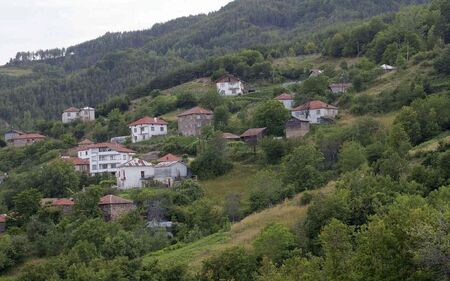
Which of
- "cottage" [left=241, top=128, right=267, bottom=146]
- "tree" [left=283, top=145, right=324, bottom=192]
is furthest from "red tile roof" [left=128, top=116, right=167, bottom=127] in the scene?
"tree" [left=283, top=145, right=324, bottom=192]

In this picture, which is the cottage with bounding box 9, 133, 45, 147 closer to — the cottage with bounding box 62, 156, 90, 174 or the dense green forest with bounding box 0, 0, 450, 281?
the dense green forest with bounding box 0, 0, 450, 281

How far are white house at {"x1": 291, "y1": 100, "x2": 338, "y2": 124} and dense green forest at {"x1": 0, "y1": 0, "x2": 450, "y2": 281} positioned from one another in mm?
1131

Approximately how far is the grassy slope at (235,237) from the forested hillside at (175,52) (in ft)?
200

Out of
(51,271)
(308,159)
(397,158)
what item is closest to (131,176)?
(308,159)

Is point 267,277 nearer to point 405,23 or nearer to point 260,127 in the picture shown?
point 260,127

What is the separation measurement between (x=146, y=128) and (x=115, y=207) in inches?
910

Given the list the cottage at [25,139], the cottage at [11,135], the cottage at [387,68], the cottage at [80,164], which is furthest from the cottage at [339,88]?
the cottage at [11,135]

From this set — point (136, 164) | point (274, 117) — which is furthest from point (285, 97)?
point (136, 164)

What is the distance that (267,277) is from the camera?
96.7 feet

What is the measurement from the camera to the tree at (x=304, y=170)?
49.3 metres

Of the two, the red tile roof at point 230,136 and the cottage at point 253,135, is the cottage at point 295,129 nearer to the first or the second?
the cottage at point 253,135

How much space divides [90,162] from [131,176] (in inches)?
323

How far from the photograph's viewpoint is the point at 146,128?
7556 cm

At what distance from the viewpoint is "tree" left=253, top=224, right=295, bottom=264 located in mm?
36938
